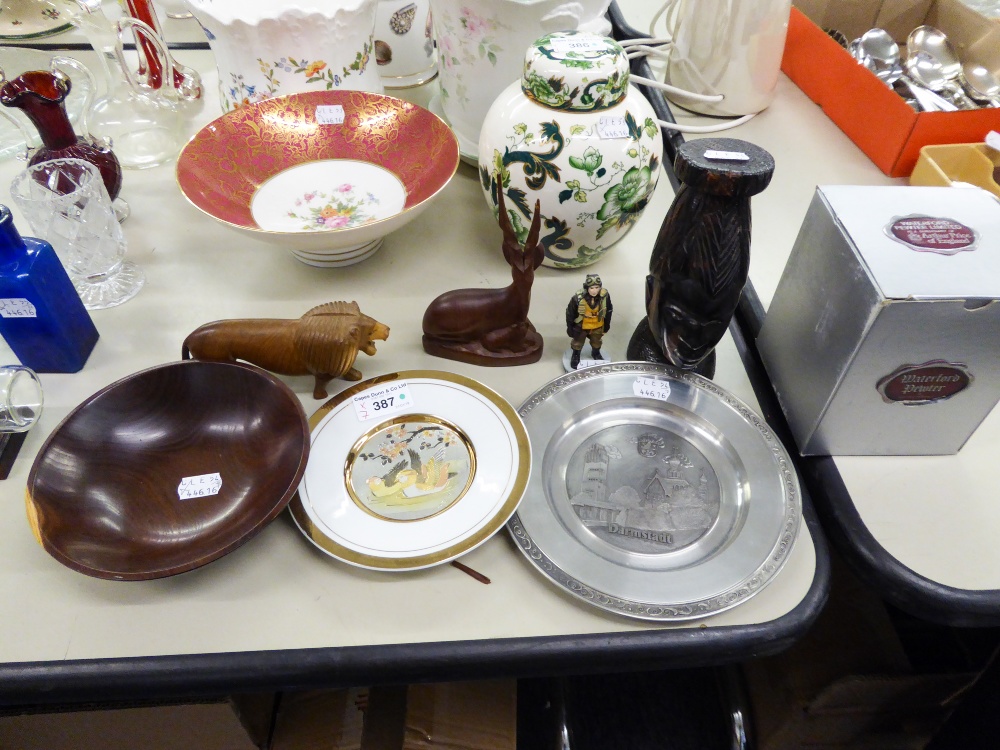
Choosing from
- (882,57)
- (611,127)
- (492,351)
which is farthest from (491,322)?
(882,57)

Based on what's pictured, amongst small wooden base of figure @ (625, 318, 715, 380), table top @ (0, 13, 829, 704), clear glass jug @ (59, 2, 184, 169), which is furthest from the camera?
clear glass jug @ (59, 2, 184, 169)

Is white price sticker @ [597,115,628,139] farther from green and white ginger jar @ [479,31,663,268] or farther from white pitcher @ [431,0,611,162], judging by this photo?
white pitcher @ [431,0,611,162]

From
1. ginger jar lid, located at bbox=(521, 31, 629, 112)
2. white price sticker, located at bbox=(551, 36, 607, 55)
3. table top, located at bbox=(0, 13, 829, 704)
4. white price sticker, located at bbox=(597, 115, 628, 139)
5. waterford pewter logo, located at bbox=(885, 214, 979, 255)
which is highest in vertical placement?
white price sticker, located at bbox=(551, 36, 607, 55)

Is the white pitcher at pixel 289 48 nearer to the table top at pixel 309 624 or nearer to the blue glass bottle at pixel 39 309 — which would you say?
the blue glass bottle at pixel 39 309

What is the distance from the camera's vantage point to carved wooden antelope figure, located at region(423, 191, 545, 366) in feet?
2.36

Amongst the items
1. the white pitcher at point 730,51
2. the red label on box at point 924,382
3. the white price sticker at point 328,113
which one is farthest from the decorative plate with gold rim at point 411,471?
the white pitcher at point 730,51

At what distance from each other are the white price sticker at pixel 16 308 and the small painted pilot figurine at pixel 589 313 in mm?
564

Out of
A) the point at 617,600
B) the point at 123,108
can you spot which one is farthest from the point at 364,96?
the point at 617,600

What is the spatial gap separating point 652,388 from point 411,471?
0.27 m

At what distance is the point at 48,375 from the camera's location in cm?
76

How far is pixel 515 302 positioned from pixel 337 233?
0.22 meters

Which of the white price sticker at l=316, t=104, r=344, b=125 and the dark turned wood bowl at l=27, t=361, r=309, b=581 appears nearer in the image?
the dark turned wood bowl at l=27, t=361, r=309, b=581

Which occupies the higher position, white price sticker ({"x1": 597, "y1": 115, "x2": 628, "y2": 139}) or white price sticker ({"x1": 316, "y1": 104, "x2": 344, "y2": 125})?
white price sticker ({"x1": 597, "y1": 115, "x2": 628, "y2": 139})

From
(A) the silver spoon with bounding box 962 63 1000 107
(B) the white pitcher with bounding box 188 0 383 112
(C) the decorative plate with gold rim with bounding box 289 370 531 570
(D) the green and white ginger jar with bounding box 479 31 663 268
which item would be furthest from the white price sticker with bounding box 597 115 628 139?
(A) the silver spoon with bounding box 962 63 1000 107
